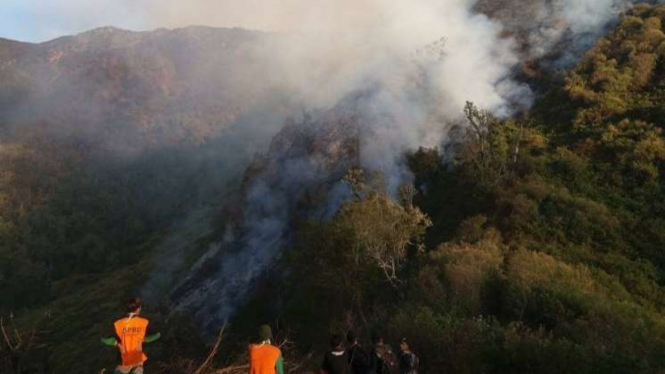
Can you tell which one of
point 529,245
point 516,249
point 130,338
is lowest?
point 516,249

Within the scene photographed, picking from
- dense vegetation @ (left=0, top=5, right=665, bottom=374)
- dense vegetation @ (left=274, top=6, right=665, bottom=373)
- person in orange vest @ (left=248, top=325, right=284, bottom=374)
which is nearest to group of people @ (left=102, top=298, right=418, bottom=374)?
person in orange vest @ (left=248, top=325, right=284, bottom=374)

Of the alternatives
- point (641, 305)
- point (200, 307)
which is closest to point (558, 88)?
point (641, 305)

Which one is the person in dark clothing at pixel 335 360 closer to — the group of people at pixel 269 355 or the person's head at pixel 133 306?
the group of people at pixel 269 355

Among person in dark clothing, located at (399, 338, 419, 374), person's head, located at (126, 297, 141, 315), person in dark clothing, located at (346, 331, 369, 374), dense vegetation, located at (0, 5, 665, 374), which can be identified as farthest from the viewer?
dense vegetation, located at (0, 5, 665, 374)

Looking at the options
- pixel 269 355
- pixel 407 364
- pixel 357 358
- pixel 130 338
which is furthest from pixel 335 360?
pixel 130 338

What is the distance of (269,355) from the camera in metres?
8.08

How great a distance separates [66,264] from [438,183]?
70173mm

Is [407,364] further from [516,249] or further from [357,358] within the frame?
[516,249]

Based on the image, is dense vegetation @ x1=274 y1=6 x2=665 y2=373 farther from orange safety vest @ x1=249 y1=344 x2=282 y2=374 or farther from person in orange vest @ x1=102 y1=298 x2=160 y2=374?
person in orange vest @ x1=102 y1=298 x2=160 y2=374

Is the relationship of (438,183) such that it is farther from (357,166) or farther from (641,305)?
(641,305)

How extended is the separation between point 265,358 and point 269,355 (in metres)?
0.07

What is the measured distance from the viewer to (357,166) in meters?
38.0

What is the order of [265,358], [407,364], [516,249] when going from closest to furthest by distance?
1. [265,358]
2. [407,364]
3. [516,249]

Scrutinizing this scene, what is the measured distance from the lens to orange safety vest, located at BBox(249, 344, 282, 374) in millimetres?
8023
